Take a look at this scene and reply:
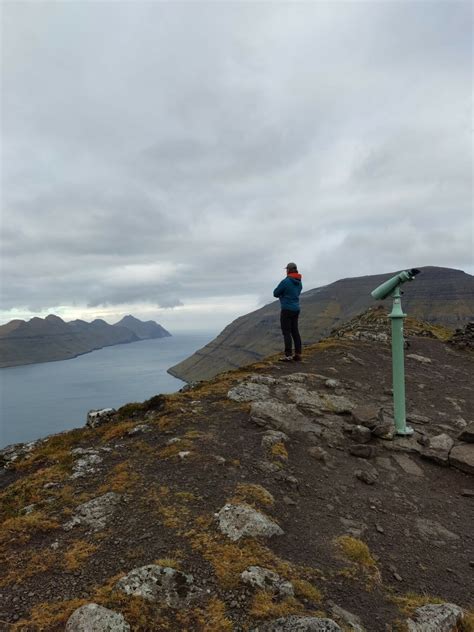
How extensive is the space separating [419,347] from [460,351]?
2465mm

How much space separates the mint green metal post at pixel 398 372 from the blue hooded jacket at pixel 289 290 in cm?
583

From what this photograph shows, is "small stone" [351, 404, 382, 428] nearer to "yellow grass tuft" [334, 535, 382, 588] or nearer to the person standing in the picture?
"yellow grass tuft" [334, 535, 382, 588]

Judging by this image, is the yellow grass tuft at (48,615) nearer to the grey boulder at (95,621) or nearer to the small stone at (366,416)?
the grey boulder at (95,621)

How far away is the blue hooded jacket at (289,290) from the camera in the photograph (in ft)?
56.0

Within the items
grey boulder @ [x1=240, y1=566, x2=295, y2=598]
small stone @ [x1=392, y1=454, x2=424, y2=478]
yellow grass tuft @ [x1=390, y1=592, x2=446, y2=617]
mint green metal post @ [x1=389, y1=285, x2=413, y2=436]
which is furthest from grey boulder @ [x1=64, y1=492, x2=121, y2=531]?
mint green metal post @ [x1=389, y1=285, x2=413, y2=436]

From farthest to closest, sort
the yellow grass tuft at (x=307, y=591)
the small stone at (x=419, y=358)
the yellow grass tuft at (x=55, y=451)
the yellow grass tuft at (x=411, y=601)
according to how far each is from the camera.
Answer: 1. the small stone at (x=419, y=358)
2. the yellow grass tuft at (x=55, y=451)
3. the yellow grass tuft at (x=411, y=601)
4. the yellow grass tuft at (x=307, y=591)

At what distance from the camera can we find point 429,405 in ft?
47.2

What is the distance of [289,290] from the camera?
1714 centimetres

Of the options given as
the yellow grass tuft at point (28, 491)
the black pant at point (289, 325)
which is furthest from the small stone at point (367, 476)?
the black pant at point (289, 325)

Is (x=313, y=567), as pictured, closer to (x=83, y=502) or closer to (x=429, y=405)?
(x=83, y=502)

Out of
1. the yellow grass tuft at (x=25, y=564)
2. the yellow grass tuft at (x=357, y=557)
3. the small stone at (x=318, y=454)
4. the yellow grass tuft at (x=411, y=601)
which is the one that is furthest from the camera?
the small stone at (x=318, y=454)

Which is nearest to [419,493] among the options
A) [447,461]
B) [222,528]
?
[447,461]

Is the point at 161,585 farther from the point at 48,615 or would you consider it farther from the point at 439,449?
the point at 439,449

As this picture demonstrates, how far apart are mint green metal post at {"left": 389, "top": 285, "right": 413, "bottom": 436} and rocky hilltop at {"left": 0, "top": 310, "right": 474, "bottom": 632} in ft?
1.36
